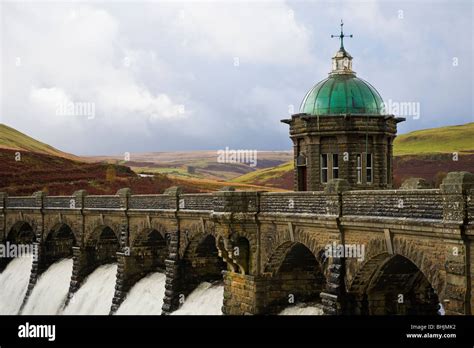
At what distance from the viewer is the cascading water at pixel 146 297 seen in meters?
37.0

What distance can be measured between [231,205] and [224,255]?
2.22 meters

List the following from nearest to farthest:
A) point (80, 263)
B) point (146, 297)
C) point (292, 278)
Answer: point (292, 278) → point (146, 297) → point (80, 263)

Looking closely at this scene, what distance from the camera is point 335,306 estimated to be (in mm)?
22594

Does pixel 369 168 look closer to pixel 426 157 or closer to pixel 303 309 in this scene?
pixel 303 309

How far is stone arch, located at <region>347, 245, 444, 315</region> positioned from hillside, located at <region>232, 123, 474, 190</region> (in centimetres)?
6392

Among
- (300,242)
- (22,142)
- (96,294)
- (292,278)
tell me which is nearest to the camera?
(300,242)

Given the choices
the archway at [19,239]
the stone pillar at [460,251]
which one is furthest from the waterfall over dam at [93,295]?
the stone pillar at [460,251]

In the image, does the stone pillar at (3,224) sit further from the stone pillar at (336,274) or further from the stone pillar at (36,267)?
the stone pillar at (336,274)

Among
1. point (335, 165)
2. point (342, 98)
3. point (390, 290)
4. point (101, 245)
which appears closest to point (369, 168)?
→ point (335, 165)

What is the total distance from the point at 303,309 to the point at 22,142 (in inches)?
4464

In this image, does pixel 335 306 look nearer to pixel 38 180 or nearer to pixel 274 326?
pixel 274 326

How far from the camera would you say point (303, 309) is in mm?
27438

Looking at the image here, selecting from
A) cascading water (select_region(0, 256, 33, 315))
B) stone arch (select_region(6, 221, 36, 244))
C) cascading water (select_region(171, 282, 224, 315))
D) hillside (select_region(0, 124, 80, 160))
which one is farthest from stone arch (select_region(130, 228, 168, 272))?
hillside (select_region(0, 124, 80, 160))

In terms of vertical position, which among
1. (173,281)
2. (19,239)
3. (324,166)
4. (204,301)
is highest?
(324,166)
